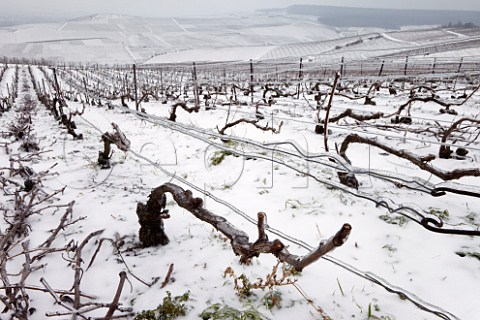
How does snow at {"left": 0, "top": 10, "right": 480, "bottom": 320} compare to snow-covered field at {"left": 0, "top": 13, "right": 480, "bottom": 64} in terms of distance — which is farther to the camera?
snow-covered field at {"left": 0, "top": 13, "right": 480, "bottom": 64}

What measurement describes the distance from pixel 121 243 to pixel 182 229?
40cm

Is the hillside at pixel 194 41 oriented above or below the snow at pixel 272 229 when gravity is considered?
above

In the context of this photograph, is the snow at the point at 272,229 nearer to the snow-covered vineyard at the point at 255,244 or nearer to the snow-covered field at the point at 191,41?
the snow-covered vineyard at the point at 255,244

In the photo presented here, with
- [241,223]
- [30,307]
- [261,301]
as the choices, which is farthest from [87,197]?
[261,301]

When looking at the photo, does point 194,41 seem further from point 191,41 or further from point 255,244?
point 255,244

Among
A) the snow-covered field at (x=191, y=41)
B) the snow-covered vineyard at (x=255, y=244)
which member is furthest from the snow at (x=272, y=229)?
the snow-covered field at (x=191, y=41)

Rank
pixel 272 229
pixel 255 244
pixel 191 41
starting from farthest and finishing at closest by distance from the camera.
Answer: pixel 191 41 < pixel 272 229 < pixel 255 244

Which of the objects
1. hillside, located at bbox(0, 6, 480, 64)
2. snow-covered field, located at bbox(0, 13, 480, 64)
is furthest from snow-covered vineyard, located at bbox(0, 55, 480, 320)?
snow-covered field, located at bbox(0, 13, 480, 64)

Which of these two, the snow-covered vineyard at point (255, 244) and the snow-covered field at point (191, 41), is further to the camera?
the snow-covered field at point (191, 41)

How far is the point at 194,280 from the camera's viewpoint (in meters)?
1.52

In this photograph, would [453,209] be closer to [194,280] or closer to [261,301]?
[261,301]

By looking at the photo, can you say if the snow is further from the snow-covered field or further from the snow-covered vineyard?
the snow-covered field

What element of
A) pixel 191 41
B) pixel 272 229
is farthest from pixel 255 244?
pixel 191 41

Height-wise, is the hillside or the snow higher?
the hillside
